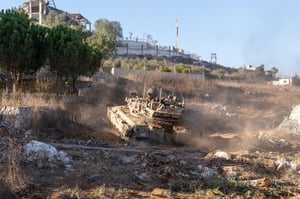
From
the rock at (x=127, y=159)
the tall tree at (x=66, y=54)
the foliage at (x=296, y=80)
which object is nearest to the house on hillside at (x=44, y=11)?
the foliage at (x=296, y=80)

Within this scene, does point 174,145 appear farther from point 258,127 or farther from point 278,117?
point 278,117

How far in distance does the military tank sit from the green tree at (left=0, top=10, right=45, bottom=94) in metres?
6.48

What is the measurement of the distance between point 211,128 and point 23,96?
10.8 m

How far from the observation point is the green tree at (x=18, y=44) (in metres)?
22.4

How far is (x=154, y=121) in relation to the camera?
17891 millimetres

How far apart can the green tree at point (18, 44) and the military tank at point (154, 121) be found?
21.2 feet

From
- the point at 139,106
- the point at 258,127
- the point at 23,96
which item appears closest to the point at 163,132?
the point at 139,106

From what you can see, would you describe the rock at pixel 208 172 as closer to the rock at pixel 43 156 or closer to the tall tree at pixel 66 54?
the rock at pixel 43 156

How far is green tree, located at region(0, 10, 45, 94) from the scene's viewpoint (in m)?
22.4

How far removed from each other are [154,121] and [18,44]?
9.37 m

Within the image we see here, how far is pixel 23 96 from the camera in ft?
67.9

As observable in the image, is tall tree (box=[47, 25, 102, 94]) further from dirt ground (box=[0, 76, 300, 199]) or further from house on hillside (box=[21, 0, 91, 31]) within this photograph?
house on hillside (box=[21, 0, 91, 31])

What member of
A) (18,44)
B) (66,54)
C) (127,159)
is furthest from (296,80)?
(127,159)

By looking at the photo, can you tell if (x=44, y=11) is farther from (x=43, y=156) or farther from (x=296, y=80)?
(x=43, y=156)
